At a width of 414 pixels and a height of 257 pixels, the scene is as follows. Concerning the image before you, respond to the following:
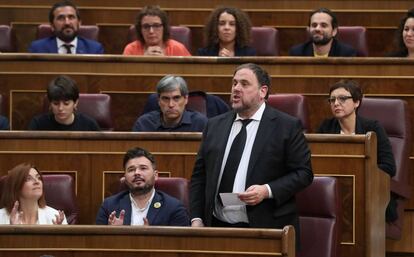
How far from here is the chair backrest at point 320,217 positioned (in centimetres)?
235

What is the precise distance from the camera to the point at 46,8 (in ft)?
11.9

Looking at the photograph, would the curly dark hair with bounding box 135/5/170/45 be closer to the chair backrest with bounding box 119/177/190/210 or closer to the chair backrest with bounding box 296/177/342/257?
the chair backrest with bounding box 119/177/190/210

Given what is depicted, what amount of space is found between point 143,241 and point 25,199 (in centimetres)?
43

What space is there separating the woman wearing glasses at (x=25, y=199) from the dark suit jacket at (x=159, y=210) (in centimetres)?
8

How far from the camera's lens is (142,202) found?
2.41 metres

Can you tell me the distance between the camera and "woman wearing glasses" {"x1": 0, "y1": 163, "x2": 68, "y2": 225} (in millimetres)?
2412

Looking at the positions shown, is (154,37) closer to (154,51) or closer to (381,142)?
(154,51)

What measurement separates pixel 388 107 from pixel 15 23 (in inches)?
50.2

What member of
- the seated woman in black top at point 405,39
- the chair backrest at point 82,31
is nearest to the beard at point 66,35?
the chair backrest at point 82,31

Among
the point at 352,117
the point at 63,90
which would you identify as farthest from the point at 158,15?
the point at 352,117

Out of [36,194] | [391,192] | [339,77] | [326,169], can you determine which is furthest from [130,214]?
[339,77]

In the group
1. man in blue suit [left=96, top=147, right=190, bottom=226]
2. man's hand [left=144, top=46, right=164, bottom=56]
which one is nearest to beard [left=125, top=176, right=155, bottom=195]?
man in blue suit [left=96, top=147, right=190, bottom=226]

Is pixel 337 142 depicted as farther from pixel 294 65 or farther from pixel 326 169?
pixel 294 65

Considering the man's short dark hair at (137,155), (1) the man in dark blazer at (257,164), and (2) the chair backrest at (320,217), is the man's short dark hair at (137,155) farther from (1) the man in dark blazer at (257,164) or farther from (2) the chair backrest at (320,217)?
(2) the chair backrest at (320,217)
